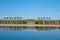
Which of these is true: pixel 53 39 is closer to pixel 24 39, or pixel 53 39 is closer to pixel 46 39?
pixel 46 39

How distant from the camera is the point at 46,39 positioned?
9.15 m

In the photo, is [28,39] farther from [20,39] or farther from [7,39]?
[7,39]

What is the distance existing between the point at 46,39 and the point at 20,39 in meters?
1.67

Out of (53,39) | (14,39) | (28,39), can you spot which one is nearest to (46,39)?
(53,39)

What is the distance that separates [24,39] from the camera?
913cm

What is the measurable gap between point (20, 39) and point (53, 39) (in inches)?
84.2

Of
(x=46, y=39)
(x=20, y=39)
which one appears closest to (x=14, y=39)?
(x=20, y=39)

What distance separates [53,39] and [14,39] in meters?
2.52

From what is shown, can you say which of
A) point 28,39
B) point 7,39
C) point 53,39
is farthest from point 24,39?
point 53,39

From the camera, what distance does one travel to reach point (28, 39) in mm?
9086

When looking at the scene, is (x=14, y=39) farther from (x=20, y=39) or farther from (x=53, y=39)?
(x=53, y=39)

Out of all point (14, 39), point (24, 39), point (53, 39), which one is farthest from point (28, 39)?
point (53, 39)

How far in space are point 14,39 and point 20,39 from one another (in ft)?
1.25

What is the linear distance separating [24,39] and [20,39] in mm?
264
